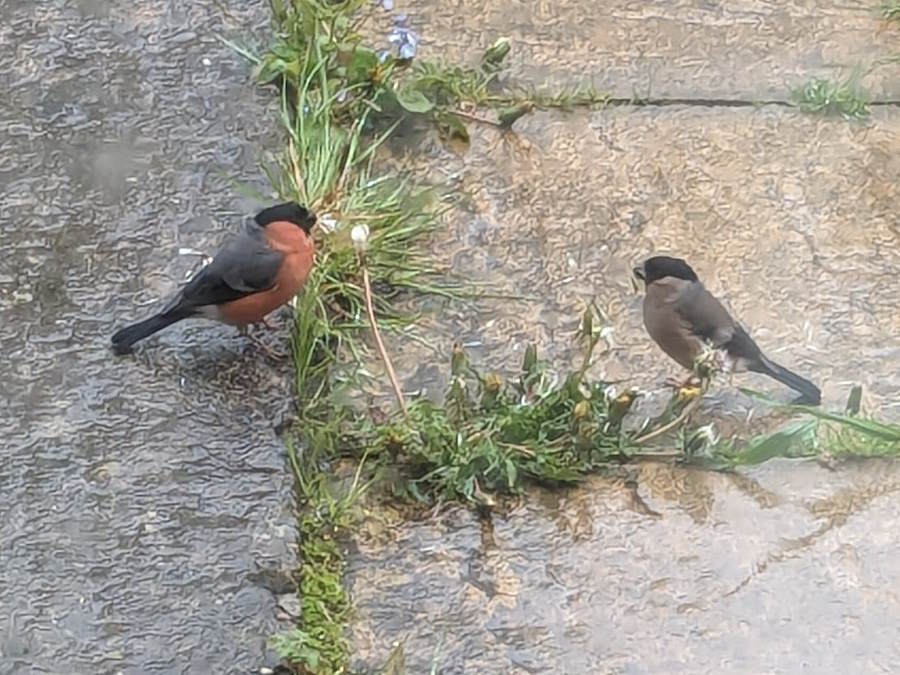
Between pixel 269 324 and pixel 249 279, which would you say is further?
pixel 269 324

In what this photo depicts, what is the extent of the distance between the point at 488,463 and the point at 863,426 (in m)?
0.70

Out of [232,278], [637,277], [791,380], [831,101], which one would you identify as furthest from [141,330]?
[831,101]

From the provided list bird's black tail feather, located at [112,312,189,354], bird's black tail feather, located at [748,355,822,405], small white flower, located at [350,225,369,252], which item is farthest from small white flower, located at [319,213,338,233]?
bird's black tail feather, located at [748,355,822,405]

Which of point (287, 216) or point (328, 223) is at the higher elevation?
point (287, 216)

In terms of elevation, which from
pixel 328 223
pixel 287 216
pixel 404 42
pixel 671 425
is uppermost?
pixel 404 42

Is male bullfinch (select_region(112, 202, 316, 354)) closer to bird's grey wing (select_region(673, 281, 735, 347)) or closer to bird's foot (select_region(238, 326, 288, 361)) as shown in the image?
bird's foot (select_region(238, 326, 288, 361))

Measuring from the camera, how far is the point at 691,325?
3.07 m

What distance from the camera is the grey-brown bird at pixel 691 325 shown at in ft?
10.1

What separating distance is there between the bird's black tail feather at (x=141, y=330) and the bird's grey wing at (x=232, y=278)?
0.06 ft

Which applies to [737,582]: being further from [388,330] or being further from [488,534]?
[388,330]

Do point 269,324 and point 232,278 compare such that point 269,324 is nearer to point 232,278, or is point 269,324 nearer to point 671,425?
point 232,278

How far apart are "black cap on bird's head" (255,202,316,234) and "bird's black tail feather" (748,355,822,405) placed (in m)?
0.88

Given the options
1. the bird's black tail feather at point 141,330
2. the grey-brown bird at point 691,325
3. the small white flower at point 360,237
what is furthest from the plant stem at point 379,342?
the grey-brown bird at point 691,325

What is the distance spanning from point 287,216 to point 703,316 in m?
0.80
